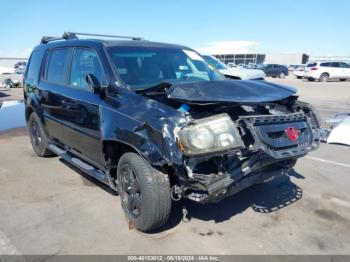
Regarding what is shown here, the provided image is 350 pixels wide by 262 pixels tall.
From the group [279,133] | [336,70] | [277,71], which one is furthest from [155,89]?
[277,71]

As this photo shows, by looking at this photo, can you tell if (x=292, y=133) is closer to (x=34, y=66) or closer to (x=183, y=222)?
(x=183, y=222)

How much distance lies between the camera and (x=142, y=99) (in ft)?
11.1

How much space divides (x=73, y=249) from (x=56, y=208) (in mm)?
1010

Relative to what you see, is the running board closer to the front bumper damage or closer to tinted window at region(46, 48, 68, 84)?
tinted window at region(46, 48, 68, 84)

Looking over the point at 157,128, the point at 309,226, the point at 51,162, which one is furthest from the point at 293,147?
the point at 51,162

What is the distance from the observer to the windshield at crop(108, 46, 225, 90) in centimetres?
393

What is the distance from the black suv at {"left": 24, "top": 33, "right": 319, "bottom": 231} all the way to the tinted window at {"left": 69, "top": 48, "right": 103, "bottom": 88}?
1 cm

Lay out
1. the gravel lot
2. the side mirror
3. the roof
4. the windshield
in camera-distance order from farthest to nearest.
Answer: the roof, the windshield, the side mirror, the gravel lot

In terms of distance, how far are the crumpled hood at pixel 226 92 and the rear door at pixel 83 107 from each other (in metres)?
1.06

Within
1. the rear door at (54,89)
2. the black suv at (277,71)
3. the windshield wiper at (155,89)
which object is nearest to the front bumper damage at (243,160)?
the windshield wiper at (155,89)

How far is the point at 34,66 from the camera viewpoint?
19.8 feet

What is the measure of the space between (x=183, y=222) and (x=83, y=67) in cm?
227

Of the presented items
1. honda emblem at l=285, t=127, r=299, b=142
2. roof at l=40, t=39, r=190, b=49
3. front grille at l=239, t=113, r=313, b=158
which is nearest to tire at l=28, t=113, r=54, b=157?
roof at l=40, t=39, r=190, b=49

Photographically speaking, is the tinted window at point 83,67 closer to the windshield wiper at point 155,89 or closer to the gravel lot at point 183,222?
the windshield wiper at point 155,89
